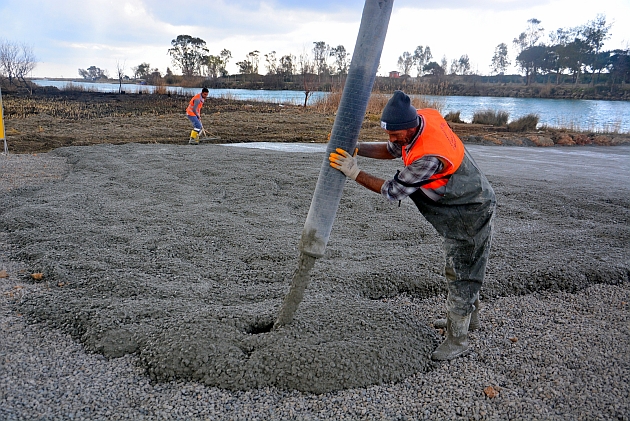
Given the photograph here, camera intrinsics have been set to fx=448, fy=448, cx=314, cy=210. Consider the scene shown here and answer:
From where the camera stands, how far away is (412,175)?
7.07 ft

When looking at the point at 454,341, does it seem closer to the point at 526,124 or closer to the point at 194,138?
the point at 194,138

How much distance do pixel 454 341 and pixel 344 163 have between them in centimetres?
118

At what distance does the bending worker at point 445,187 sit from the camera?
2.15 metres

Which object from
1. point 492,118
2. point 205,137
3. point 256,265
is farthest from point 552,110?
point 256,265

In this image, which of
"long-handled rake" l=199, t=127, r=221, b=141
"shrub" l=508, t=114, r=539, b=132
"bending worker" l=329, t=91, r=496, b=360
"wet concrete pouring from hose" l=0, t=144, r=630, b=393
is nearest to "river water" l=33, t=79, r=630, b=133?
"shrub" l=508, t=114, r=539, b=132

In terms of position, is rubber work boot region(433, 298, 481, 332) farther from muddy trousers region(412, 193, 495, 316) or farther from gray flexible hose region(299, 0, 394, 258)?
gray flexible hose region(299, 0, 394, 258)

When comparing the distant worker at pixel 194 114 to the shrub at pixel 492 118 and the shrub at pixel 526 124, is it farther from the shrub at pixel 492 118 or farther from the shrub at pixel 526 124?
the shrub at pixel 492 118

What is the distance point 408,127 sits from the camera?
2170 mm

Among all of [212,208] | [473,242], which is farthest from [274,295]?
[212,208]

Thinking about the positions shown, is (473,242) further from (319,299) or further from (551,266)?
(551,266)

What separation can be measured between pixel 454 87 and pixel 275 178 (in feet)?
176

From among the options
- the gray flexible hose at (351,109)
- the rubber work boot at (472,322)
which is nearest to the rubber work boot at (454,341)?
the rubber work boot at (472,322)

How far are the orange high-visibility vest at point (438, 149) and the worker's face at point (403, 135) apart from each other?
0.16 ft

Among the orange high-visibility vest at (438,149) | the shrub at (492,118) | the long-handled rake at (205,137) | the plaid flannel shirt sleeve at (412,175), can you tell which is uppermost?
the shrub at (492,118)
